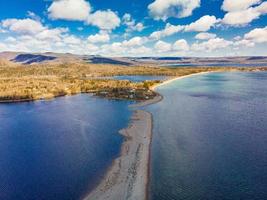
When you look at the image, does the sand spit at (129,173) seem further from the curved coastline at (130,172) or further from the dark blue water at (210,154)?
the dark blue water at (210,154)

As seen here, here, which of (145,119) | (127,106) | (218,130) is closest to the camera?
(218,130)

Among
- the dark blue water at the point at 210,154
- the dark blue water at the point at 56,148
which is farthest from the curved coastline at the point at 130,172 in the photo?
the dark blue water at the point at 56,148

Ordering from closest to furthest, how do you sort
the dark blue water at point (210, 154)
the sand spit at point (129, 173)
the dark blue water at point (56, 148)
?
the sand spit at point (129, 173)
the dark blue water at point (210, 154)
the dark blue water at point (56, 148)

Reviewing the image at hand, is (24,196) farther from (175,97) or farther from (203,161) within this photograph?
(175,97)

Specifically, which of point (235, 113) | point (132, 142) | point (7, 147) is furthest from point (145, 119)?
point (7, 147)

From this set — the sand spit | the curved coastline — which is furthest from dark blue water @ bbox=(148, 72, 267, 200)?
the sand spit
